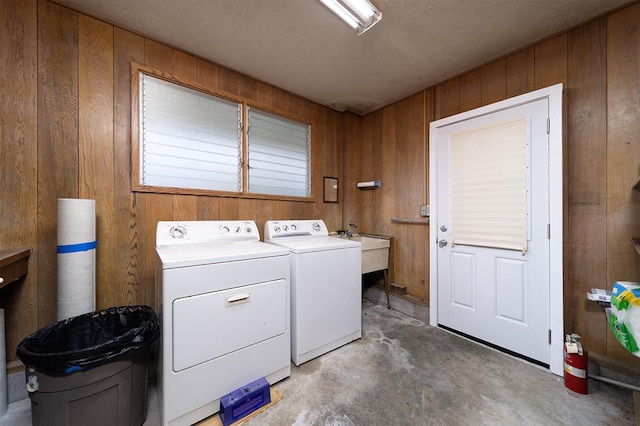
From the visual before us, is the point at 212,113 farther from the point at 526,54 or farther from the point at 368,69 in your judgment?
the point at 526,54

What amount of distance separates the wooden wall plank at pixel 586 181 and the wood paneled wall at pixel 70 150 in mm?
2943

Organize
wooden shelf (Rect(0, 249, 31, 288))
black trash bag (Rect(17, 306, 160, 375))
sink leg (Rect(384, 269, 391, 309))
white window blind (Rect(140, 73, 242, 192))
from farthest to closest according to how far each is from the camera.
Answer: sink leg (Rect(384, 269, 391, 309))
white window blind (Rect(140, 73, 242, 192))
wooden shelf (Rect(0, 249, 31, 288))
black trash bag (Rect(17, 306, 160, 375))

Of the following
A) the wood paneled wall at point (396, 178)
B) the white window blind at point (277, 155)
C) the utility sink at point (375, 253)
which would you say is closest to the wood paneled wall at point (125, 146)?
the white window blind at point (277, 155)

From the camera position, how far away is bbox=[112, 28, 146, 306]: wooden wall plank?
1.71 m

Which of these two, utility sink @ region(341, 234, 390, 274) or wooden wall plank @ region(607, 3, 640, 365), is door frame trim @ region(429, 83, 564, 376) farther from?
utility sink @ region(341, 234, 390, 274)

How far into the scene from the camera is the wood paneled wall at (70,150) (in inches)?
57.0

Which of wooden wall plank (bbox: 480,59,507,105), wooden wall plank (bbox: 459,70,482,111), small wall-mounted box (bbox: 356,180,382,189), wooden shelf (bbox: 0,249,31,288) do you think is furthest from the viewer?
small wall-mounted box (bbox: 356,180,382,189)

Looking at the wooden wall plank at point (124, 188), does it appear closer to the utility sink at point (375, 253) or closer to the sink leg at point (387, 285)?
the utility sink at point (375, 253)

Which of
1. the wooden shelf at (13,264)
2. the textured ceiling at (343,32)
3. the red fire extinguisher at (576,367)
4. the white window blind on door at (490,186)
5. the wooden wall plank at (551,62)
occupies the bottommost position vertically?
the red fire extinguisher at (576,367)

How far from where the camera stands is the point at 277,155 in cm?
253

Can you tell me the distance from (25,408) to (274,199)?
2.11 metres

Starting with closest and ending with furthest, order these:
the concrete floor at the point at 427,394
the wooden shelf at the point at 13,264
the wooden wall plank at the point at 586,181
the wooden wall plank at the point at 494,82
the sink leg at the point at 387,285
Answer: the wooden shelf at the point at 13,264, the concrete floor at the point at 427,394, the wooden wall plank at the point at 586,181, the wooden wall plank at the point at 494,82, the sink leg at the point at 387,285

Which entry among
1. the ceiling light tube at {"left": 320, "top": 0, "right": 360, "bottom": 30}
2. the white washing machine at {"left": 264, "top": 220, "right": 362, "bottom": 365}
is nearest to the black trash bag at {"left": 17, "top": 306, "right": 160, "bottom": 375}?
the white washing machine at {"left": 264, "top": 220, "right": 362, "bottom": 365}

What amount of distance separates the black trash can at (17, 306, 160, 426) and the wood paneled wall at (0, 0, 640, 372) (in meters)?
0.44
